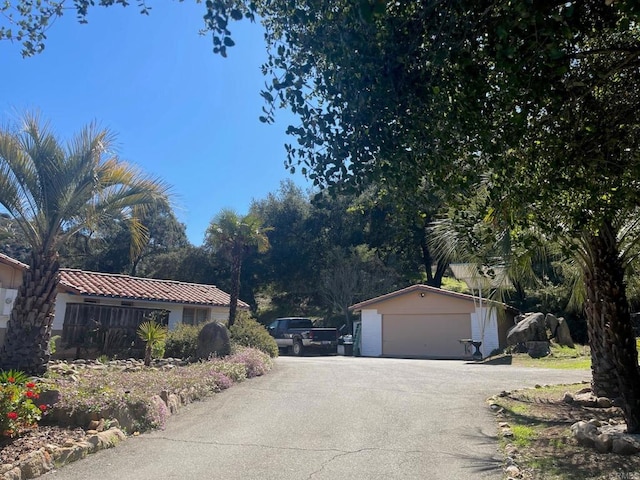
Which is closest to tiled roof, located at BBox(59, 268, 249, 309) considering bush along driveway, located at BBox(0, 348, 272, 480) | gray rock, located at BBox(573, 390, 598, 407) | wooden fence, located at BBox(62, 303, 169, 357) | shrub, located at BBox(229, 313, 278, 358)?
wooden fence, located at BBox(62, 303, 169, 357)

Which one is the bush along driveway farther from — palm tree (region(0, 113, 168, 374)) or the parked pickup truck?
the parked pickup truck

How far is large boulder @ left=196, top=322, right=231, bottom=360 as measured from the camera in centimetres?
1506

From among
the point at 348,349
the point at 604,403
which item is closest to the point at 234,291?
the point at 348,349

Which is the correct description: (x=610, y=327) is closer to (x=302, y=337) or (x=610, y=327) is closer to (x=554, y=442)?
(x=554, y=442)

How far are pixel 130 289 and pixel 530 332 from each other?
18259mm

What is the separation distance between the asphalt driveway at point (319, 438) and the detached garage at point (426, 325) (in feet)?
49.7

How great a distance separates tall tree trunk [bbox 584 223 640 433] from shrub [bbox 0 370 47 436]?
26.3 ft

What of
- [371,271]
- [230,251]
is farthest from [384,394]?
[371,271]

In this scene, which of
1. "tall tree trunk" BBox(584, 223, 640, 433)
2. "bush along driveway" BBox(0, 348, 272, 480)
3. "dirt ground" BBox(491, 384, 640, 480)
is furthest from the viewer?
"tall tree trunk" BBox(584, 223, 640, 433)

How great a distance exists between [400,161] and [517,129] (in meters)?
1.38

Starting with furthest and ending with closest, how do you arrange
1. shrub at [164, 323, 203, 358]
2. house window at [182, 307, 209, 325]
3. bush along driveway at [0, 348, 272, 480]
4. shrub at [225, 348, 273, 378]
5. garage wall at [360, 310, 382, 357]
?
garage wall at [360, 310, 382, 357] → house window at [182, 307, 209, 325] → shrub at [164, 323, 203, 358] → shrub at [225, 348, 273, 378] → bush along driveway at [0, 348, 272, 480]

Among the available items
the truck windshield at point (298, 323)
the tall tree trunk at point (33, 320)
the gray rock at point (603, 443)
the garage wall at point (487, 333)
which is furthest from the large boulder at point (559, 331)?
the tall tree trunk at point (33, 320)

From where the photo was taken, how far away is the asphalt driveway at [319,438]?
5.76m

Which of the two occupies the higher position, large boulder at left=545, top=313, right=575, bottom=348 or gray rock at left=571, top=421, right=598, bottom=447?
large boulder at left=545, top=313, right=575, bottom=348
